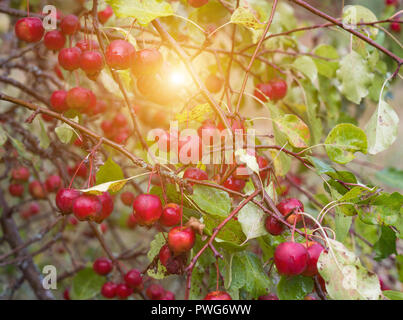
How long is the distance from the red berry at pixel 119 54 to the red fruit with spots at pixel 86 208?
262 millimetres

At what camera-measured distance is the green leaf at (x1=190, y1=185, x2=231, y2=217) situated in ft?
2.27

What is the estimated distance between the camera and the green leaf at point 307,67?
3.62 feet

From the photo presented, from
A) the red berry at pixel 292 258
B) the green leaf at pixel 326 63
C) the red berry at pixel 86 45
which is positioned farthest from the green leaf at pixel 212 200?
the green leaf at pixel 326 63

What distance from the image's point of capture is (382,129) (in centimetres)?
86

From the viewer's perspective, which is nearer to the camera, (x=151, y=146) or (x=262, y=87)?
(x=151, y=146)

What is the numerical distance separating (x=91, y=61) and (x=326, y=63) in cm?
73

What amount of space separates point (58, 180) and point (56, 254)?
0.85 meters

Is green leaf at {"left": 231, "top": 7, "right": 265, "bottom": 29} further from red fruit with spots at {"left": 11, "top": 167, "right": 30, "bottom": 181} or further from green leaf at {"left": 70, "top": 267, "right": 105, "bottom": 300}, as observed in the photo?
red fruit with spots at {"left": 11, "top": 167, "right": 30, "bottom": 181}

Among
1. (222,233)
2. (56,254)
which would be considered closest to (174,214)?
(222,233)

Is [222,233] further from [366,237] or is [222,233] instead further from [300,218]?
[366,237]

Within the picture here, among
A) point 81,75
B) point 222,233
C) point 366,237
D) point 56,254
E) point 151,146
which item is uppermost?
point 81,75

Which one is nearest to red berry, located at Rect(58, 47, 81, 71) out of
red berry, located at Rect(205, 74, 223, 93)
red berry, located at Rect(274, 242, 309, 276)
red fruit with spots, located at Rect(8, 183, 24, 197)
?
red berry, located at Rect(205, 74, 223, 93)

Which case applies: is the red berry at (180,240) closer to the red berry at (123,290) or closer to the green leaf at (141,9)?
the green leaf at (141,9)

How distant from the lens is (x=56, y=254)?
222cm
